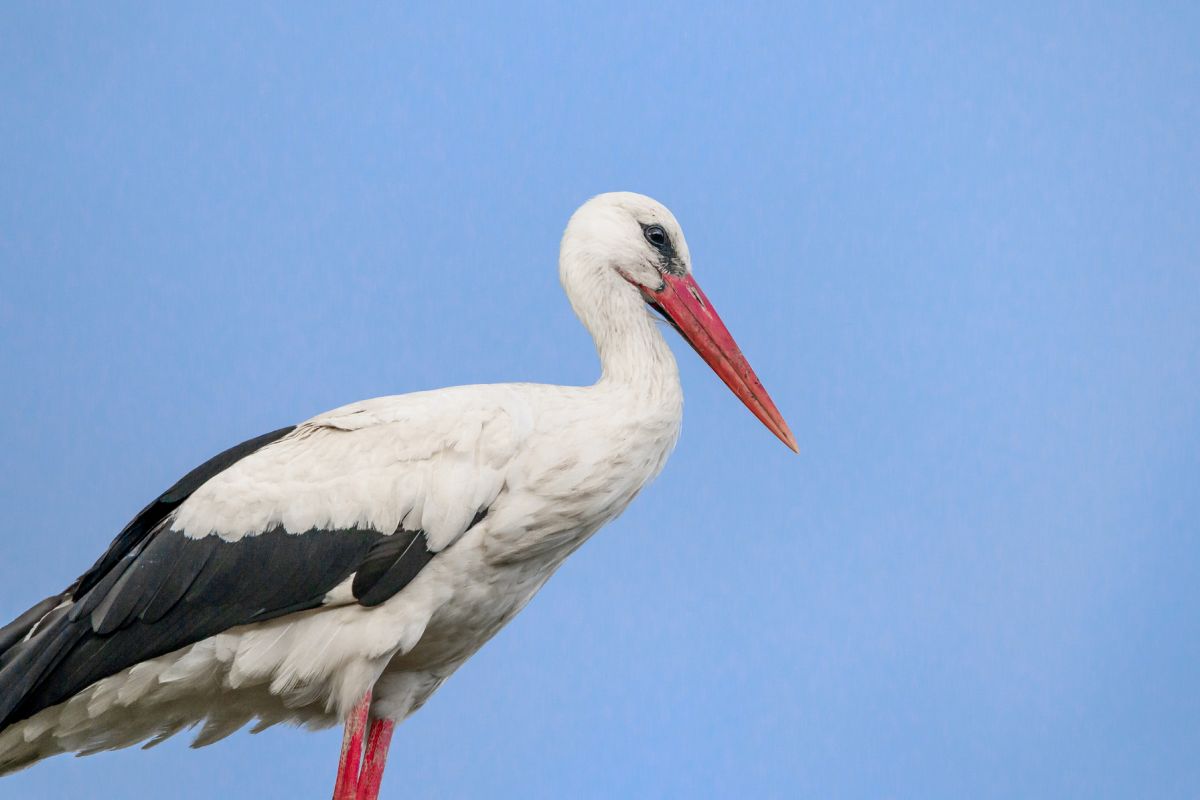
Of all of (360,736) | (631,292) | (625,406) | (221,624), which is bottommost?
(360,736)

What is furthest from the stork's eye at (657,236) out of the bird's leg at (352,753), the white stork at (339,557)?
the bird's leg at (352,753)

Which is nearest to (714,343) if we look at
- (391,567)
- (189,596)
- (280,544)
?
(391,567)

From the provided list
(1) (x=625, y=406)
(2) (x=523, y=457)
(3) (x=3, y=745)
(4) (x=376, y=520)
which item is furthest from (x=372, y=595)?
(3) (x=3, y=745)

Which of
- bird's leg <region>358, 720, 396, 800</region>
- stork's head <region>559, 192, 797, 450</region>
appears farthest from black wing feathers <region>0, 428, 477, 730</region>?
stork's head <region>559, 192, 797, 450</region>

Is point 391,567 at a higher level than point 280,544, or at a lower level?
lower

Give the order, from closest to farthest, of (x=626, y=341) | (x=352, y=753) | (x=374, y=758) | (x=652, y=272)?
(x=352, y=753) → (x=626, y=341) → (x=374, y=758) → (x=652, y=272)

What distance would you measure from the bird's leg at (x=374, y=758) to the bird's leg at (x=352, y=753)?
0.22 metres

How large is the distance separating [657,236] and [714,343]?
0.41m

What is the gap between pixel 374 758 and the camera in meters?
5.84

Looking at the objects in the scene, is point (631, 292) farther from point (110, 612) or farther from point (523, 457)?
point (110, 612)

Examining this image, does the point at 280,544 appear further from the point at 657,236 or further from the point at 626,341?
the point at 657,236

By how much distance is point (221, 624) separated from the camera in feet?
17.8

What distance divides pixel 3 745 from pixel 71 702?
0.30m

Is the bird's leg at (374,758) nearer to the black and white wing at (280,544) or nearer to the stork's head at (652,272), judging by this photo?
the black and white wing at (280,544)
